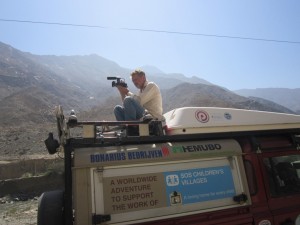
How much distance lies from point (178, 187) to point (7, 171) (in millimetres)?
26130

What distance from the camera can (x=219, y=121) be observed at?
4.79 metres

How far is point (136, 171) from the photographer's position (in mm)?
3943

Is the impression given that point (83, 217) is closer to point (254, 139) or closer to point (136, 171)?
point (136, 171)

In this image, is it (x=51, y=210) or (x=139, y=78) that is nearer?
(x=51, y=210)

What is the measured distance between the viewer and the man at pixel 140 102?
17.3ft

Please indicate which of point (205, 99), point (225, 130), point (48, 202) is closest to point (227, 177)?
point (225, 130)

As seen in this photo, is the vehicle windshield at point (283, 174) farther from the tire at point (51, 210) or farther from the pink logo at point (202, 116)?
the tire at point (51, 210)

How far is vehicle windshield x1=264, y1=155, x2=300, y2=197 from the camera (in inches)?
187

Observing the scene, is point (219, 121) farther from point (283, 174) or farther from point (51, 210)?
point (51, 210)

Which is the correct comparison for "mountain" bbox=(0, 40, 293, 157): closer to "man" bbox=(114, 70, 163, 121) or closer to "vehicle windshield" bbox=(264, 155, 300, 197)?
"man" bbox=(114, 70, 163, 121)

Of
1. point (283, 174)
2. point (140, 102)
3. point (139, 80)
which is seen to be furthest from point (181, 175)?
point (139, 80)

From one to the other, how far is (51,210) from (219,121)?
2442mm

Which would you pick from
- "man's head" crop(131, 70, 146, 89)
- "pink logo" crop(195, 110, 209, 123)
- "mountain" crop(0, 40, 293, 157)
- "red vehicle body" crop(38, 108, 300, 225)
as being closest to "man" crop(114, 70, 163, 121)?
"man's head" crop(131, 70, 146, 89)

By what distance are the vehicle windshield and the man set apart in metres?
1.74
